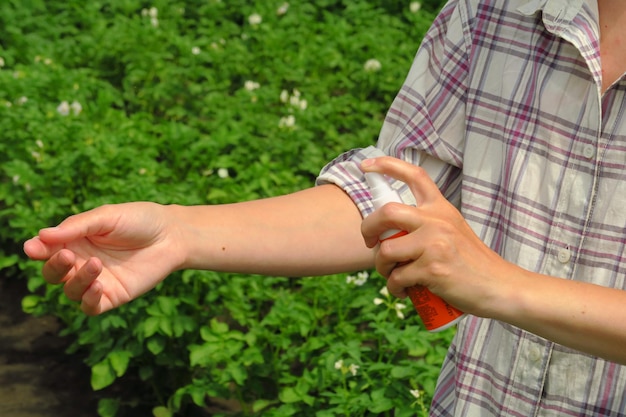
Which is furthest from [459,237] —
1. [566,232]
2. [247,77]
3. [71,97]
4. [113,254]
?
[247,77]

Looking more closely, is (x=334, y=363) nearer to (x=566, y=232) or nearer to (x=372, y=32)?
(x=566, y=232)

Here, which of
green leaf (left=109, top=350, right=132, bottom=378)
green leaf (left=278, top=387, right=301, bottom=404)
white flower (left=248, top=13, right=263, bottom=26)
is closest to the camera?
green leaf (left=278, top=387, right=301, bottom=404)

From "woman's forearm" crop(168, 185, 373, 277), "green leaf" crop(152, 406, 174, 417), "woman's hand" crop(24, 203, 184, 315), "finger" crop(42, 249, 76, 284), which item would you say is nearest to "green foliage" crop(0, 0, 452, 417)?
"green leaf" crop(152, 406, 174, 417)

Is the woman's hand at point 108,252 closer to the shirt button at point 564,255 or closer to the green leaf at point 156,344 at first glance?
the shirt button at point 564,255

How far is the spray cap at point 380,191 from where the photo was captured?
1583 millimetres

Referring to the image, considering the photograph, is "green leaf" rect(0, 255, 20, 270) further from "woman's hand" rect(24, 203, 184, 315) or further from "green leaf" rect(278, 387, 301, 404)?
"woman's hand" rect(24, 203, 184, 315)

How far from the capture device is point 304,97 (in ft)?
17.2

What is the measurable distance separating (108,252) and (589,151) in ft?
2.52

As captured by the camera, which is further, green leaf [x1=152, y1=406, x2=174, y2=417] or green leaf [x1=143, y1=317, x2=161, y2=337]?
green leaf [x1=152, y1=406, x2=174, y2=417]

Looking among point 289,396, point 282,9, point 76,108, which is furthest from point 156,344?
point 282,9

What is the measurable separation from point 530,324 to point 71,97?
12.0 ft

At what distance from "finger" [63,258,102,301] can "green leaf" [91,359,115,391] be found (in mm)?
1801

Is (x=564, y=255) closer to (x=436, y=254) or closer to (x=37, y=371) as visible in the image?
(x=436, y=254)

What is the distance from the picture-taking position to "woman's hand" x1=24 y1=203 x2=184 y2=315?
1660 millimetres
